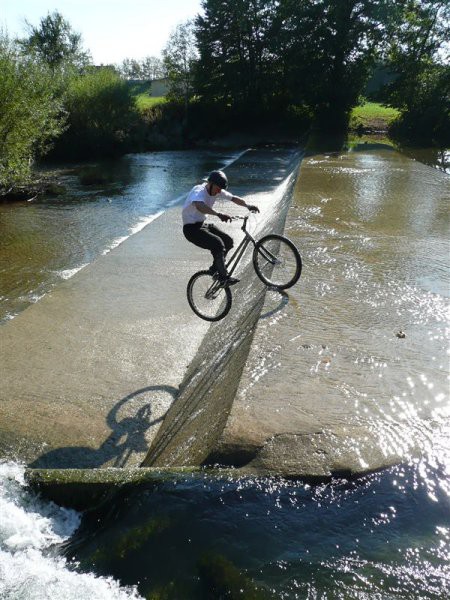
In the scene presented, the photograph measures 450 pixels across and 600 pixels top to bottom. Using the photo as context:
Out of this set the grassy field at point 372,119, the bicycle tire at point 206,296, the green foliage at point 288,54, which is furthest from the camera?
the grassy field at point 372,119

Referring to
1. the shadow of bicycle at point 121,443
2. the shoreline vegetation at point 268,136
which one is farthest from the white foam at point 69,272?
the shoreline vegetation at point 268,136

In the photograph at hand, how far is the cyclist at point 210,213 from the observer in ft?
23.3

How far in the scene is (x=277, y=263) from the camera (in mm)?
7859

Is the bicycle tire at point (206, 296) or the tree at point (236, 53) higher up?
the tree at point (236, 53)

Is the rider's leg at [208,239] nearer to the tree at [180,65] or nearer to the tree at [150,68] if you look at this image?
the tree at [180,65]

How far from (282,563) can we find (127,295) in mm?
7312

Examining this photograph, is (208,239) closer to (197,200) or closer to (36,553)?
(197,200)

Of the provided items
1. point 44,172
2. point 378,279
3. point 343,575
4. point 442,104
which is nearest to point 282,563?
point 343,575

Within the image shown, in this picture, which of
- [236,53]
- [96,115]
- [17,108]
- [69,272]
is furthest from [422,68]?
[69,272]

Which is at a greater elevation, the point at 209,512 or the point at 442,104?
the point at 442,104

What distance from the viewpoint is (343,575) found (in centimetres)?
312

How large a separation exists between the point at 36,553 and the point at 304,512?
1.95 m

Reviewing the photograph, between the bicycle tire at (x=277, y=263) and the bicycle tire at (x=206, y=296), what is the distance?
667 millimetres

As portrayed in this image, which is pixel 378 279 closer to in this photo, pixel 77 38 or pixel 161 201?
pixel 161 201
